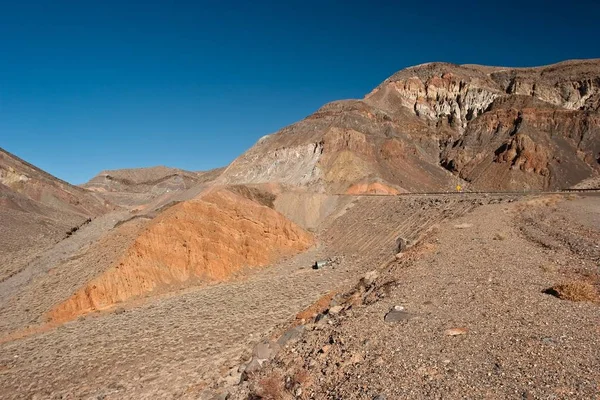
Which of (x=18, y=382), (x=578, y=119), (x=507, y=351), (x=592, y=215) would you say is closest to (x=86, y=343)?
(x=18, y=382)

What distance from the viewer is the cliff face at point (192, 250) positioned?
730 inches

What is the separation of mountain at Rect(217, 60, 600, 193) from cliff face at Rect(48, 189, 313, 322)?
24.0 meters

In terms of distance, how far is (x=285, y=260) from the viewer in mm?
24656

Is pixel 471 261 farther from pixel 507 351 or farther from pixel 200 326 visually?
pixel 200 326

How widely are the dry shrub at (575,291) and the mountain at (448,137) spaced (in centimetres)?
3622

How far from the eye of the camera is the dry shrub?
985 cm

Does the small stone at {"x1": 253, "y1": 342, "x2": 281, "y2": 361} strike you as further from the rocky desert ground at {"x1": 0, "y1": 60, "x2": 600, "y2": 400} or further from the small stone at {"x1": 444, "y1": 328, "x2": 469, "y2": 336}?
the small stone at {"x1": 444, "y1": 328, "x2": 469, "y2": 336}

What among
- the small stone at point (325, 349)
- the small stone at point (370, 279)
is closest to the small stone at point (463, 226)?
the small stone at point (370, 279)

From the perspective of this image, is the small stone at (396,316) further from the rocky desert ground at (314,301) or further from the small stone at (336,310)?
the small stone at (336,310)

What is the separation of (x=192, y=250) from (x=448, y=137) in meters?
67.6

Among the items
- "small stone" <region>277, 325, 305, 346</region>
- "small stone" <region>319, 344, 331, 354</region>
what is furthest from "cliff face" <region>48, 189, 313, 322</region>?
"small stone" <region>319, 344, 331, 354</region>

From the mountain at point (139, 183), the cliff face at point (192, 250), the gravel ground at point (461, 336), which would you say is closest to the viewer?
the gravel ground at point (461, 336)

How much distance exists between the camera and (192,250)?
70.8 feet

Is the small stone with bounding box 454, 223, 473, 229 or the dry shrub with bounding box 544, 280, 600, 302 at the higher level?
the small stone with bounding box 454, 223, 473, 229
